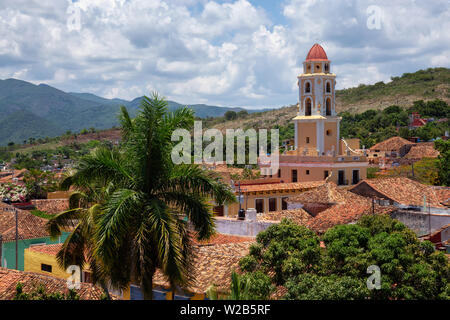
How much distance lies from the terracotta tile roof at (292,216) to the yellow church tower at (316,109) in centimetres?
1407

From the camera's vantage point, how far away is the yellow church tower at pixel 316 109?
132ft

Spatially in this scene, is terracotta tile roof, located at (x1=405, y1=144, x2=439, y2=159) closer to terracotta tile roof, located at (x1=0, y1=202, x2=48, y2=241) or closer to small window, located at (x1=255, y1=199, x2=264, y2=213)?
small window, located at (x1=255, y1=199, x2=264, y2=213)

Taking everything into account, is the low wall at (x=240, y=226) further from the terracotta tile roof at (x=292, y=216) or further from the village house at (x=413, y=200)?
the village house at (x=413, y=200)

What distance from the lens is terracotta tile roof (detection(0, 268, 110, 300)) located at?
51.4 feet

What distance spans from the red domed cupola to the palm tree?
29.4m

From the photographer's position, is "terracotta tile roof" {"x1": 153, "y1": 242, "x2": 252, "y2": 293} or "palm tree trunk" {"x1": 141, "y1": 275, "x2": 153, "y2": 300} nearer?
"palm tree trunk" {"x1": 141, "y1": 275, "x2": 153, "y2": 300}

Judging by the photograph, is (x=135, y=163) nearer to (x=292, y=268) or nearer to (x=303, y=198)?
(x=292, y=268)

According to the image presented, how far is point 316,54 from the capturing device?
40469mm

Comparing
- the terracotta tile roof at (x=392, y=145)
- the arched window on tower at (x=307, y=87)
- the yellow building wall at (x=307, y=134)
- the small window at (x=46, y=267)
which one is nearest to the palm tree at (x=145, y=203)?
the small window at (x=46, y=267)

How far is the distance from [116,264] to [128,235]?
0.61 meters

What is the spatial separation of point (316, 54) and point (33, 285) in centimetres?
2938

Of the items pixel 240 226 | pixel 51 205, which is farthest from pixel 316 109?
pixel 51 205

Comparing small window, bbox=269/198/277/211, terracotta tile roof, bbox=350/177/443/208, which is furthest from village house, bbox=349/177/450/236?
small window, bbox=269/198/277/211
